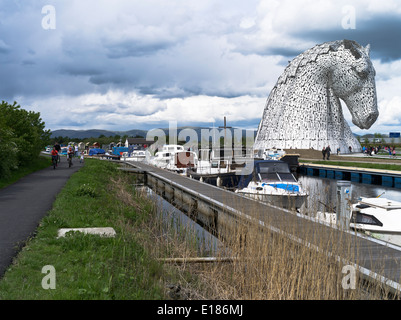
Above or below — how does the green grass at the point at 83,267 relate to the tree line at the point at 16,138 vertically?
below

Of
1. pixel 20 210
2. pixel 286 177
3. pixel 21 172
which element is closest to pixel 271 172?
pixel 286 177

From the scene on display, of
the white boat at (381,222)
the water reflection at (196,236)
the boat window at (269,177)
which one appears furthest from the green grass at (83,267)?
the boat window at (269,177)

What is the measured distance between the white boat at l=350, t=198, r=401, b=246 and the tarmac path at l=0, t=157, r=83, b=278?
7536 mm

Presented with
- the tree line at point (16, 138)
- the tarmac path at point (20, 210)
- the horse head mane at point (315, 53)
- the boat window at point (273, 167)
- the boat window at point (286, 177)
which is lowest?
the tarmac path at point (20, 210)

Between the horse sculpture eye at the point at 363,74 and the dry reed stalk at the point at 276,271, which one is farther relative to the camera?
the horse sculpture eye at the point at 363,74

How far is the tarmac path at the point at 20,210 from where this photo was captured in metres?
6.86

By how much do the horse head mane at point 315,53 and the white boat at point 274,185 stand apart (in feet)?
116

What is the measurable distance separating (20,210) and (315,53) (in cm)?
4671

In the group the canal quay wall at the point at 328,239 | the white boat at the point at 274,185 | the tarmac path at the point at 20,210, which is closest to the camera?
the canal quay wall at the point at 328,239

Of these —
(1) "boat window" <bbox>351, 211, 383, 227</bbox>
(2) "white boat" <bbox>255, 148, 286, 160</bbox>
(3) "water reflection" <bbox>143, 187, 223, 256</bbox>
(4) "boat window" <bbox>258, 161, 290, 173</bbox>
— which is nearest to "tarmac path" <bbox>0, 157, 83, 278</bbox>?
(3) "water reflection" <bbox>143, 187, 223, 256</bbox>

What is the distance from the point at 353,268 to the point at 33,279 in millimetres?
4582

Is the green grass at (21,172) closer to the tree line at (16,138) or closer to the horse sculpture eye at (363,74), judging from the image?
the tree line at (16,138)

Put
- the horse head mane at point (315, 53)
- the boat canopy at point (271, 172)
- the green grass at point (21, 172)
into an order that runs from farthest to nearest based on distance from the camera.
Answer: the horse head mane at point (315, 53)
the boat canopy at point (271, 172)
the green grass at point (21, 172)

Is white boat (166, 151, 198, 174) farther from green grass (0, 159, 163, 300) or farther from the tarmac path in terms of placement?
green grass (0, 159, 163, 300)
